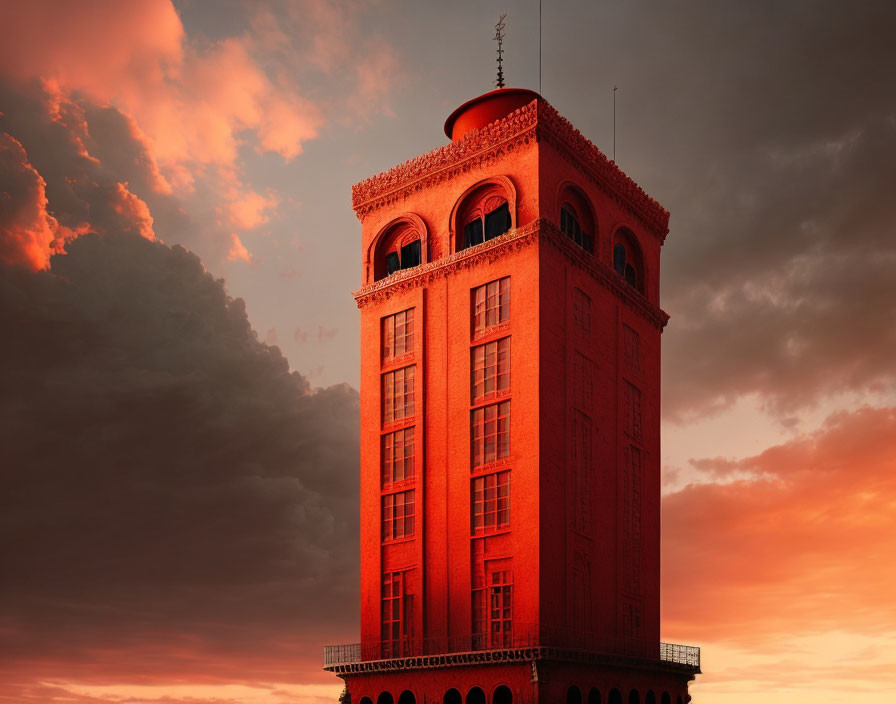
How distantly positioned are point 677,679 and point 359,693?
15.4 m

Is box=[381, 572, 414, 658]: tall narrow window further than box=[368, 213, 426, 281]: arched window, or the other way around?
box=[368, 213, 426, 281]: arched window

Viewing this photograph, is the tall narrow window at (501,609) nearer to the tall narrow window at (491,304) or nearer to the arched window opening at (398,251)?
the tall narrow window at (491,304)

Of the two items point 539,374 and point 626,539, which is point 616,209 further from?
point 626,539

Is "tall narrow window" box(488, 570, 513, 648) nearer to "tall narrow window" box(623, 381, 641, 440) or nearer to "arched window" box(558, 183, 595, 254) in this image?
"tall narrow window" box(623, 381, 641, 440)

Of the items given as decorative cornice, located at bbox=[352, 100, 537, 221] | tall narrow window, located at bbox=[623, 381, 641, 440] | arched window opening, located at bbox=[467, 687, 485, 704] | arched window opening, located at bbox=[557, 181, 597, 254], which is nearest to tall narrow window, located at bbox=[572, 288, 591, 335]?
arched window opening, located at bbox=[557, 181, 597, 254]

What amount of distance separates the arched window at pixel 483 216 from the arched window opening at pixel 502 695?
1974 centimetres

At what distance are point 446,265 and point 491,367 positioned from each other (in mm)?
5754

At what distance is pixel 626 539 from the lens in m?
52.1

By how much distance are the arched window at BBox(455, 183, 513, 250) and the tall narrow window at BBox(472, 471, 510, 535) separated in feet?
36.5

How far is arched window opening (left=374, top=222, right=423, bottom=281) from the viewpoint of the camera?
177 feet

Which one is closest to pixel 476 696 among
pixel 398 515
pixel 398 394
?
pixel 398 515

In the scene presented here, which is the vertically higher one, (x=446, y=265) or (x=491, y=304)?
(x=446, y=265)

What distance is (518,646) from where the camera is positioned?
44.1 meters

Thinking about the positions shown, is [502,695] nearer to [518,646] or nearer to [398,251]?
[518,646]
